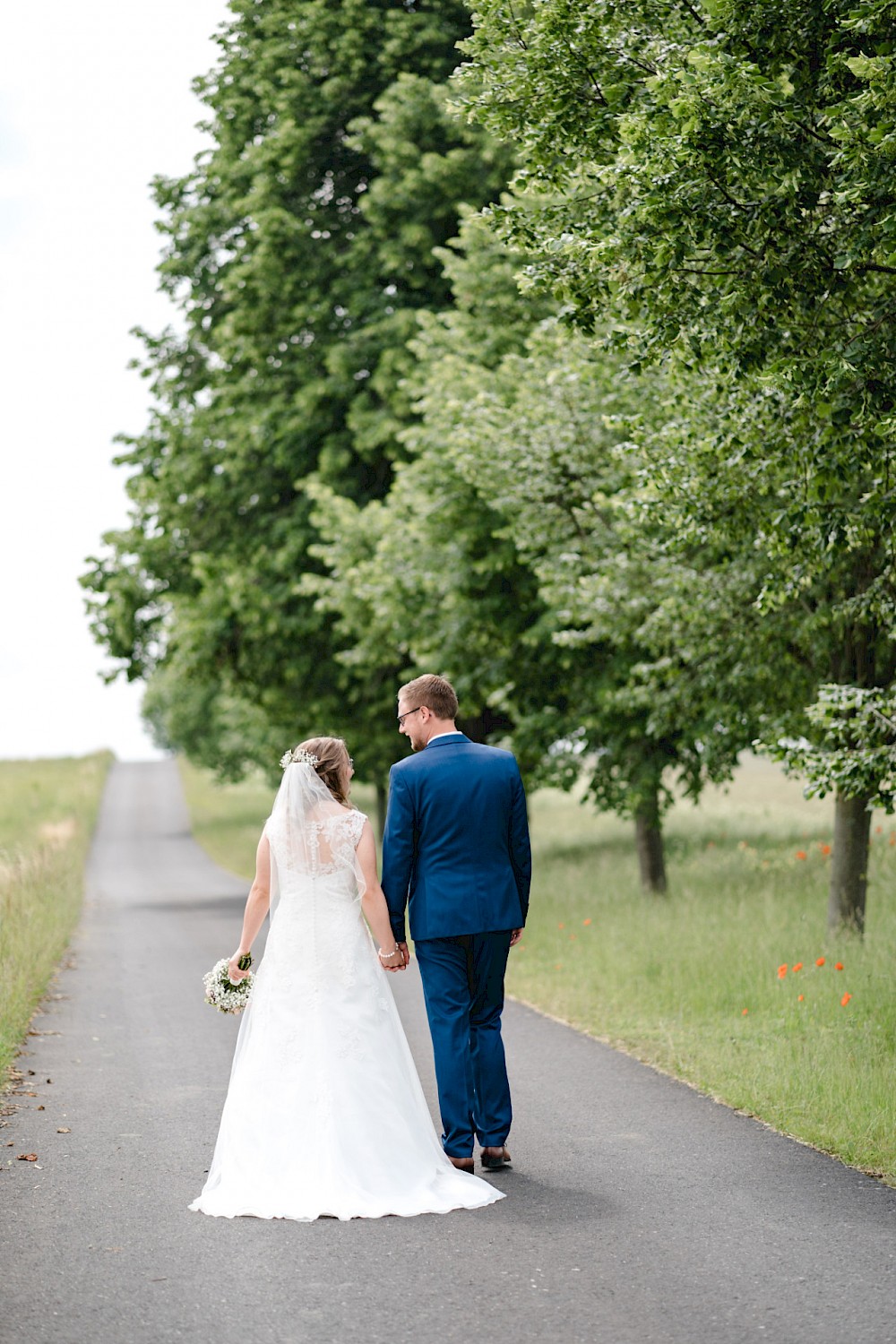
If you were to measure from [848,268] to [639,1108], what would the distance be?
4636mm

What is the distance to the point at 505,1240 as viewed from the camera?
531cm

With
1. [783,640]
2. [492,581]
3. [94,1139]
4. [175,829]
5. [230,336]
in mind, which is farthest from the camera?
[175,829]

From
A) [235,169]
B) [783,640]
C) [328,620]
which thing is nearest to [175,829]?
[328,620]

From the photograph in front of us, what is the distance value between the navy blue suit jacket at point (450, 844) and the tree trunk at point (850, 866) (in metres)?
6.97

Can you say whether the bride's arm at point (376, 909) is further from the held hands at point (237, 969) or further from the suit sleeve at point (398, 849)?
the held hands at point (237, 969)

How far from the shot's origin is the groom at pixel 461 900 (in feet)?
20.9

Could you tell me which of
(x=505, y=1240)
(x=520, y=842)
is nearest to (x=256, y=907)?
(x=520, y=842)

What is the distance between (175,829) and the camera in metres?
48.5

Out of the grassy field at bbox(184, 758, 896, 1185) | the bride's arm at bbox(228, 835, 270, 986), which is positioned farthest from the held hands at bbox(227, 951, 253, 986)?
the grassy field at bbox(184, 758, 896, 1185)

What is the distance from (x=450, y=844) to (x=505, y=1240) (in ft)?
5.95

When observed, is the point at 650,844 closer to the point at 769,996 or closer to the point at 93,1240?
the point at 769,996

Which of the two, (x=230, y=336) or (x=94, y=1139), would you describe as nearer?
(x=94, y=1139)

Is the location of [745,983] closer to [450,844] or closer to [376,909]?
[450,844]

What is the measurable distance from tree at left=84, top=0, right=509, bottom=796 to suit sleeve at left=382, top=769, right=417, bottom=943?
13932mm
